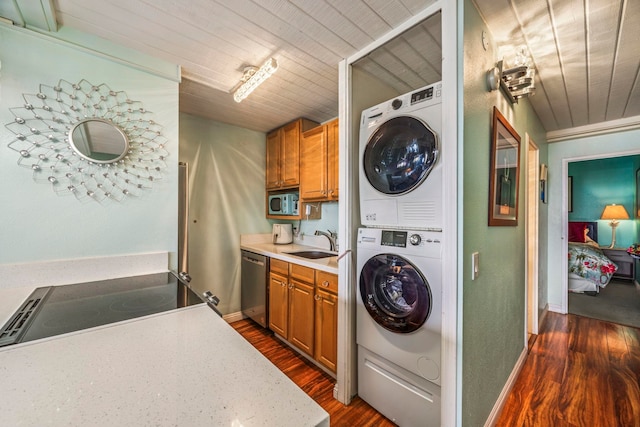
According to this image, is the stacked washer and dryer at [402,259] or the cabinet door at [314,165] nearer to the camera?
the stacked washer and dryer at [402,259]

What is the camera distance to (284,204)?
2957mm

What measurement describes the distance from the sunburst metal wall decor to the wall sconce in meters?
2.10

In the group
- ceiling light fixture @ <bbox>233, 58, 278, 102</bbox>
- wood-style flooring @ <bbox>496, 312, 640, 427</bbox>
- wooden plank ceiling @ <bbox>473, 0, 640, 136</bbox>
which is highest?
wooden plank ceiling @ <bbox>473, 0, 640, 136</bbox>

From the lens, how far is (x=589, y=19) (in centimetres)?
139

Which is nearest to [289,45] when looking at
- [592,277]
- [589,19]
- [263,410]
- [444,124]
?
[444,124]

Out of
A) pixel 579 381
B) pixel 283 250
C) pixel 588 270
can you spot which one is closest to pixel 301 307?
pixel 283 250

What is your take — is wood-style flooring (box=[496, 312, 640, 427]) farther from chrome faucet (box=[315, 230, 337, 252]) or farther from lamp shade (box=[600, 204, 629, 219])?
lamp shade (box=[600, 204, 629, 219])

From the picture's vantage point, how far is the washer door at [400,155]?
4.41ft

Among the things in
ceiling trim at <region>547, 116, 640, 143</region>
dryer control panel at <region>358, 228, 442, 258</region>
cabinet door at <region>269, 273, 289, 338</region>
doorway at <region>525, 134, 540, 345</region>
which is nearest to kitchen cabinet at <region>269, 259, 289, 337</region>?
cabinet door at <region>269, 273, 289, 338</region>

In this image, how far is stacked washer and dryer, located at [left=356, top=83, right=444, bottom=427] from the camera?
4.33 ft

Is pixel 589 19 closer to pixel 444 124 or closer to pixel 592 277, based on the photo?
pixel 444 124

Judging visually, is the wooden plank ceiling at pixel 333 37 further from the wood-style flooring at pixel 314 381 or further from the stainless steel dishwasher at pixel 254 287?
the wood-style flooring at pixel 314 381

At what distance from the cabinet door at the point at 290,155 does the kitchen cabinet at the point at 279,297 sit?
931 millimetres

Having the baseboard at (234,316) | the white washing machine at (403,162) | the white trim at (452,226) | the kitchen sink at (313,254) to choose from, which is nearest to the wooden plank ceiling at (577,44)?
the white trim at (452,226)
